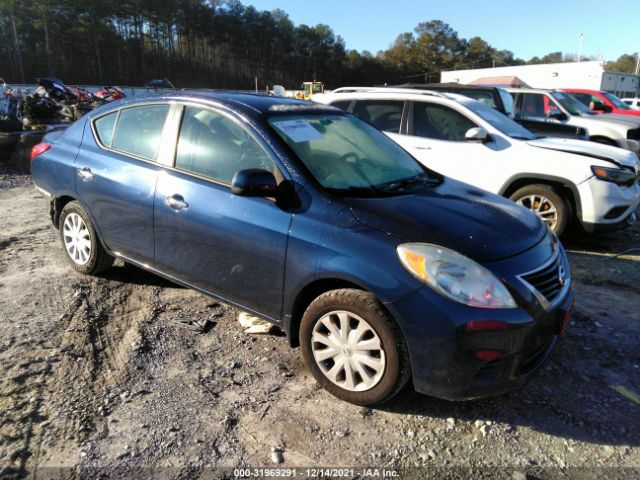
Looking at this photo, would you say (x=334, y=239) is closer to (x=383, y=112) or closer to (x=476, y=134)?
(x=476, y=134)

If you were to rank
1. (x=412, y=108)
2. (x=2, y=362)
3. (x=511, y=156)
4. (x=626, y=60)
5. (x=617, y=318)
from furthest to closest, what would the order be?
(x=626, y=60)
(x=412, y=108)
(x=511, y=156)
(x=617, y=318)
(x=2, y=362)

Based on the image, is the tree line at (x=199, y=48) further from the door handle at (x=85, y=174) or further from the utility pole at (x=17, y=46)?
the door handle at (x=85, y=174)

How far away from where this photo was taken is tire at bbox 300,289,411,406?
2514 millimetres

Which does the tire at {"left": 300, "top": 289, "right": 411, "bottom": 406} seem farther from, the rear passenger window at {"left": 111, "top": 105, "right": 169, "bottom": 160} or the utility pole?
the utility pole

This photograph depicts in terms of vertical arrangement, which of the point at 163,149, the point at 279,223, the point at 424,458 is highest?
the point at 163,149

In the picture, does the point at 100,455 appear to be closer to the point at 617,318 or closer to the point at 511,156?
the point at 617,318

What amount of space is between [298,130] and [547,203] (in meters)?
3.74

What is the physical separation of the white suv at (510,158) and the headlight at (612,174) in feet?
0.04

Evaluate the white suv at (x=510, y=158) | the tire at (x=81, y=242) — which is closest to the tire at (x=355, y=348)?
the tire at (x=81, y=242)

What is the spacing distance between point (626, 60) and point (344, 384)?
121 meters

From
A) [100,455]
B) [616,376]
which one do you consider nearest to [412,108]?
[616,376]

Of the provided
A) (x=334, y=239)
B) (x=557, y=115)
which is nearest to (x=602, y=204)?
(x=334, y=239)

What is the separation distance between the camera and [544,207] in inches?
225

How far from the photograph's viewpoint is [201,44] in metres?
81.8
